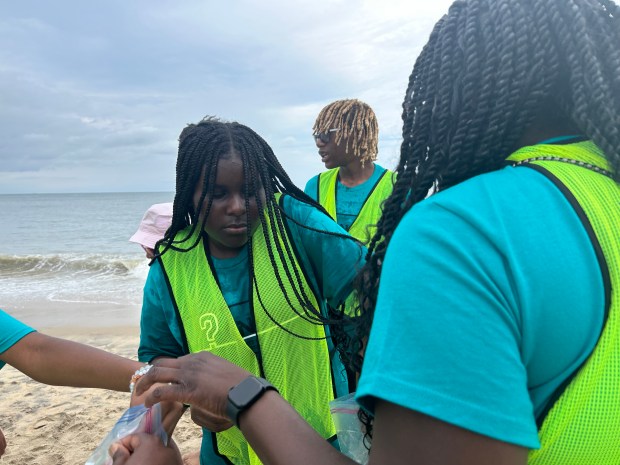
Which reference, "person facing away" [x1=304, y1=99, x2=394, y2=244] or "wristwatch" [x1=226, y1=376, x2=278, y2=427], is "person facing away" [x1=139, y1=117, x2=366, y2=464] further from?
"person facing away" [x1=304, y1=99, x2=394, y2=244]

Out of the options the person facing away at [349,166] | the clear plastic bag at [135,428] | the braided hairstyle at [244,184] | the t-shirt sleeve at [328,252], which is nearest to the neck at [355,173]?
the person facing away at [349,166]

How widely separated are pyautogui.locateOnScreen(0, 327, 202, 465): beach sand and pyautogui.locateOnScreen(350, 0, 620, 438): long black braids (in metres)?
A: 2.96

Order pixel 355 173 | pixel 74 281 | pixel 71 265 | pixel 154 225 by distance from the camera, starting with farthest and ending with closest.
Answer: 1. pixel 71 265
2. pixel 74 281
3. pixel 355 173
4. pixel 154 225

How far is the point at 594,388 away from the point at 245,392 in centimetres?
63

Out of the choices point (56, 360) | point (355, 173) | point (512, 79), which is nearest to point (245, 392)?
point (512, 79)

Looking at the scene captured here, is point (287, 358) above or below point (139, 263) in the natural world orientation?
above

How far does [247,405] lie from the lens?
0.97 metres

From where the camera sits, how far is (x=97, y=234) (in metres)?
26.3

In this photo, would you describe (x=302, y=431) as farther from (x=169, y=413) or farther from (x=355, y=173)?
(x=355, y=173)

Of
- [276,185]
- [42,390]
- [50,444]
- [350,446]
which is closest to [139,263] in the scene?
[42,390]

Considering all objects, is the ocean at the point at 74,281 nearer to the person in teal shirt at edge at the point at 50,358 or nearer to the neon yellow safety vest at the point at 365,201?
the neon yellow safety vest at the point at 365,201

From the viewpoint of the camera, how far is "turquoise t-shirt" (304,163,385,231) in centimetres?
434

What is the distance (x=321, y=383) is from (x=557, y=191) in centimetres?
135

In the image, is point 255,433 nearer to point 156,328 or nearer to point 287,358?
point 287,358
